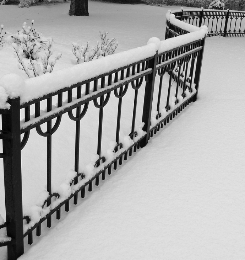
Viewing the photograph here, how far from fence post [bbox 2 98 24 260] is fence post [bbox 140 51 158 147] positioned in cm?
223

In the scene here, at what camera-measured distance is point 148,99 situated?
428 cm

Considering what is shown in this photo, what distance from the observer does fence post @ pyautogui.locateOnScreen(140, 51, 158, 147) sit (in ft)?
13.5

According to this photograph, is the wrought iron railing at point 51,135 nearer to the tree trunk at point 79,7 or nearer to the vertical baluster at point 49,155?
the vertical baluster at point 49,155

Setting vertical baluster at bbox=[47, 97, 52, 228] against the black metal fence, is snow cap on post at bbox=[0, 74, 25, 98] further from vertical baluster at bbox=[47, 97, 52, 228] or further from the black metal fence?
the black metal fence

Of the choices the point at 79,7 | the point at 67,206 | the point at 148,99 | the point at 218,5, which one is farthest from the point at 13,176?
the point at 218,5

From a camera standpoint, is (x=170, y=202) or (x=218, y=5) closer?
(x=170, y=202)

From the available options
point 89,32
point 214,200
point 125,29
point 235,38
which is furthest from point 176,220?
point 235,38

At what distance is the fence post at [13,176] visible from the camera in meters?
2.14

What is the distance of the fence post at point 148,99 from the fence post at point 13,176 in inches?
87.6

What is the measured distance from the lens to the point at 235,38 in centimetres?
1614

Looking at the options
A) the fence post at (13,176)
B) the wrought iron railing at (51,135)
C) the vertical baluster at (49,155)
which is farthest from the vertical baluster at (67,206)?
the fence post at (13,176)

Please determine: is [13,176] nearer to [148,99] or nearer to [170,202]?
[170,202]

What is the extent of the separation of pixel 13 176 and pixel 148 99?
2312mm

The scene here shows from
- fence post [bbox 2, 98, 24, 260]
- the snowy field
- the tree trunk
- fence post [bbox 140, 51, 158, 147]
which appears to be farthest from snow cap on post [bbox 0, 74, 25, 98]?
the tree trunk
